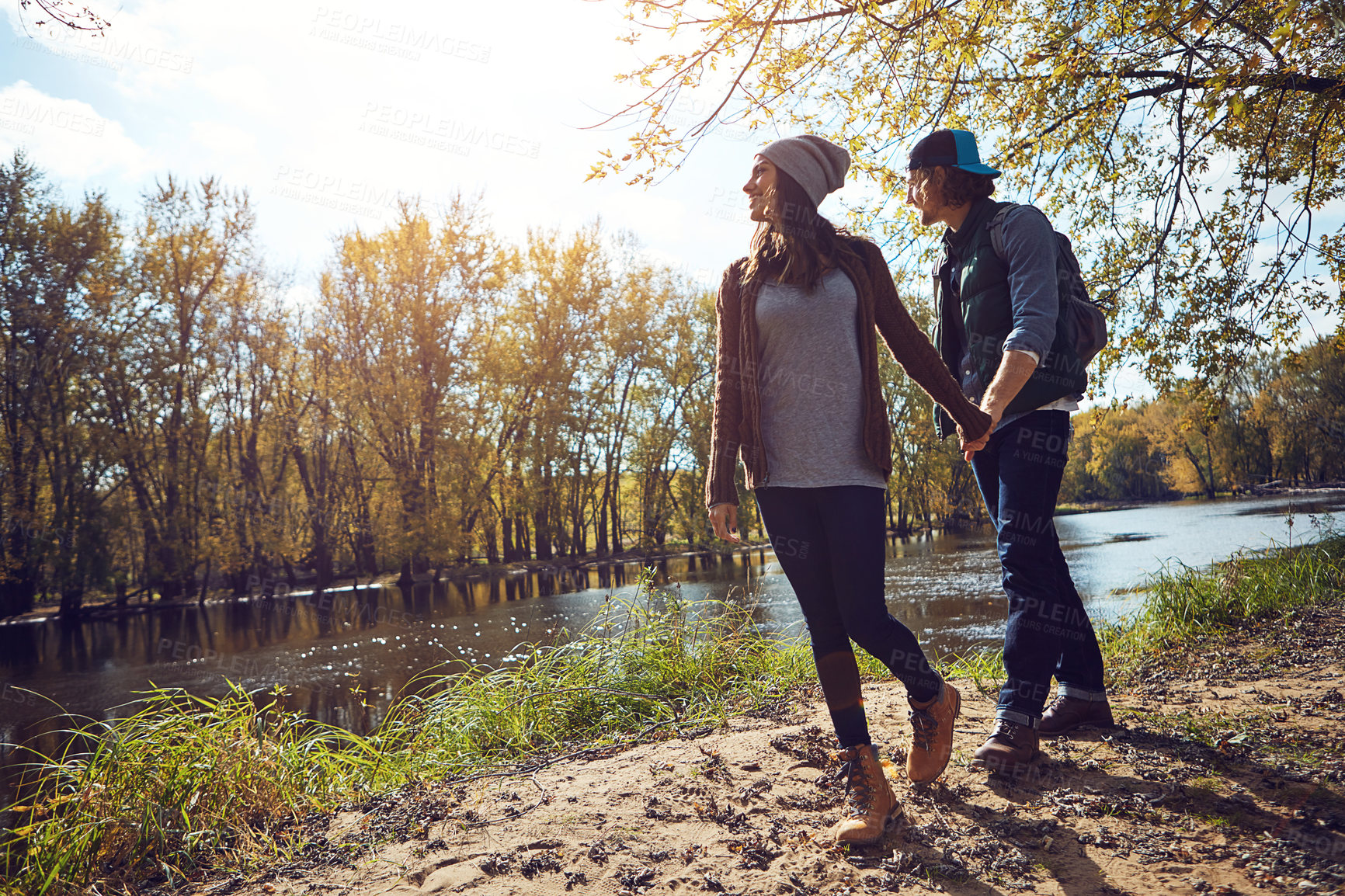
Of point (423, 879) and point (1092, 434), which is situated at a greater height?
point (1092, 434)

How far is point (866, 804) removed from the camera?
1991 mm

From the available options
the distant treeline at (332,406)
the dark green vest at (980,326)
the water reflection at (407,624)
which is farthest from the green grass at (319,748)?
the distant treeline at (332,406)

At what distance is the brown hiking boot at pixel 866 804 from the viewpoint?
1939 millimetres

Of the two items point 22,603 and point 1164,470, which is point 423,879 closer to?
point 22,603

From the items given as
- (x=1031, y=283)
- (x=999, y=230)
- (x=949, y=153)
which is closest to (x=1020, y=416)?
(x=1031, y=283)

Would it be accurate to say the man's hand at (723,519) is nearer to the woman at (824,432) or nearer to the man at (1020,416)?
the woman at (824,432)

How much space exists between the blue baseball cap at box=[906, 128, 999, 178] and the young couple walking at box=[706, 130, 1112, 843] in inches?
9.5

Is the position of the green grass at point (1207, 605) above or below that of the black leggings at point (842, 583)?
below

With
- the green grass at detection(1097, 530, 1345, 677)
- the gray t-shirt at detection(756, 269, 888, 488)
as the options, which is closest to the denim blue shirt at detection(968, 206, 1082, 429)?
the gray t-shirt at detection(756, 269, 888, 488)

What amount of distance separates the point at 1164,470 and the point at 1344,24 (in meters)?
58.1

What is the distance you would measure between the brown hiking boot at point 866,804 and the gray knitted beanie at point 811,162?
5.14 ft

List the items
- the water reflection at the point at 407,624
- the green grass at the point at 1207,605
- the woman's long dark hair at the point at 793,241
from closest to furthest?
the woman's long dark hair at the point at 793,241
the green grass at the point at 1207,605
the water reflection at the point at 407,624

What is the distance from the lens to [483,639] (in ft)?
35.4

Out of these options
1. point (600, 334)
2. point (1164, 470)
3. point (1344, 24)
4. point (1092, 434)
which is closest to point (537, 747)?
point (1344, 24)
